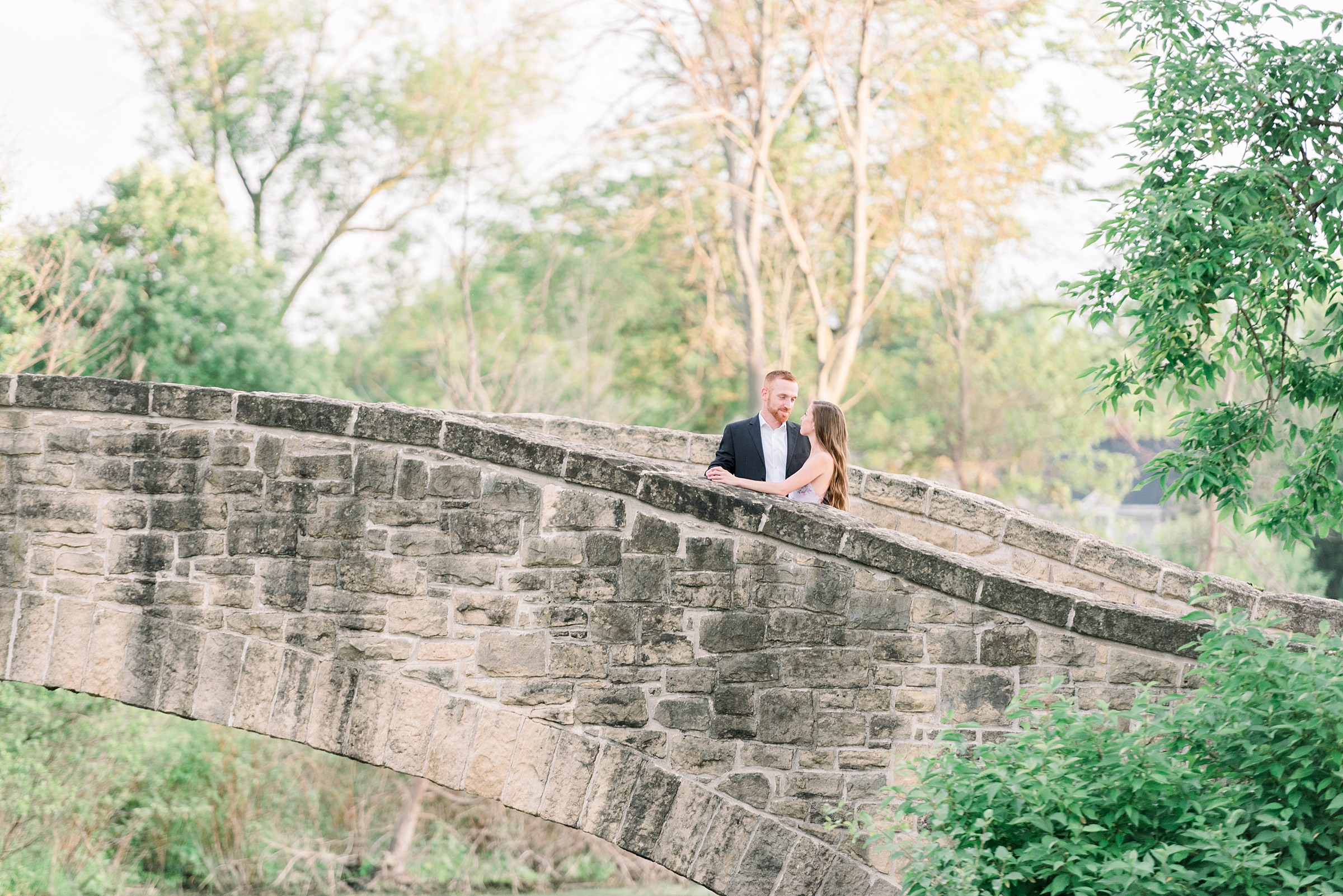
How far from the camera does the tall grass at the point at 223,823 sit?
11.2 meters

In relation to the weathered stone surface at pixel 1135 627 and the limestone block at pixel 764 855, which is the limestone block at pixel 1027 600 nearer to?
the weathered stone surface at pixel 1135 627

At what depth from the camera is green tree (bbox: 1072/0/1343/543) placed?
17.5 ft

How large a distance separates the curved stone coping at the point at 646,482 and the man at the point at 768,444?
0.48 metres

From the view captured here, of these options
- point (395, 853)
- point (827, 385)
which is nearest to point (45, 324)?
point (395, 853)

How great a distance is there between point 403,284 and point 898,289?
30.8 ft

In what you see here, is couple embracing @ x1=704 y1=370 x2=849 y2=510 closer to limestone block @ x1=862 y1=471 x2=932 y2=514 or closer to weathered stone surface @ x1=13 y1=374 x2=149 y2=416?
limestone block @ x1=862 y1=471 x2=932 y2=514

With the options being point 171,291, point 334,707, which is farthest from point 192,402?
point 171,291

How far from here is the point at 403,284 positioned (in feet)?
75.9

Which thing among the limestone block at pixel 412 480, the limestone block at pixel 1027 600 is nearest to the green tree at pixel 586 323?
the limestone block at pixel 412 480

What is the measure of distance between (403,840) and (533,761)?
31.0ft

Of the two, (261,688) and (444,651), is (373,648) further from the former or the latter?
(261,688)

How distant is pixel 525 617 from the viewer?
4.95m

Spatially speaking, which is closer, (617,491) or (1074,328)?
(617,491)

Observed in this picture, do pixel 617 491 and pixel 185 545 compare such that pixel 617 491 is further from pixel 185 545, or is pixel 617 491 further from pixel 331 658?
pixel 185 545
